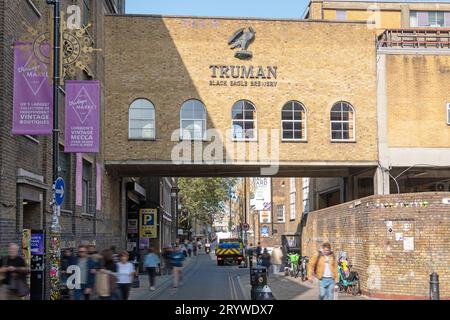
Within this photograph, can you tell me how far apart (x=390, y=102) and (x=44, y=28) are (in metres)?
17.4

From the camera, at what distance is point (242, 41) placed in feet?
101

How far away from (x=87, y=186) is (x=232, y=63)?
29.6ft

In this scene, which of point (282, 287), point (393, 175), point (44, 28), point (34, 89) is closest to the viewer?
point (34, 89)

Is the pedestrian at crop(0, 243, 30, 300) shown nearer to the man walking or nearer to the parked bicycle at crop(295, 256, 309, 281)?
the man walking

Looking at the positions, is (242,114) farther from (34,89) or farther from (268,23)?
(34,89)

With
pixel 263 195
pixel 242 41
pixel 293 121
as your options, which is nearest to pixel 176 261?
pixel 293 121

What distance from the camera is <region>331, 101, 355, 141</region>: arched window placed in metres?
31.3

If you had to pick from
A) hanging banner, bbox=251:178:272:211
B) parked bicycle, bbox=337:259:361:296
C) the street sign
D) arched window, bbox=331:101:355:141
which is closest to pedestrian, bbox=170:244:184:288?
parked bicycle, bbox=337:259:361:296

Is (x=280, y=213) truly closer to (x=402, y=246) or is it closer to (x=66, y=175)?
(x=66, y=175)

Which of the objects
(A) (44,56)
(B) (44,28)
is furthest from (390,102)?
(A) (44,56)

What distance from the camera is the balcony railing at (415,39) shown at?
31406mm

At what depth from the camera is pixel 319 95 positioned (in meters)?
31.2

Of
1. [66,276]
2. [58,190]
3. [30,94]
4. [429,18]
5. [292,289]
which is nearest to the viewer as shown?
[58,190]
